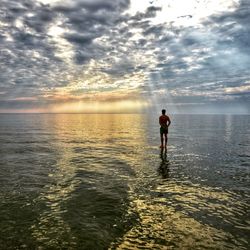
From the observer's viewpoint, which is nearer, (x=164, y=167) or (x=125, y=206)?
(x=125, y=206)

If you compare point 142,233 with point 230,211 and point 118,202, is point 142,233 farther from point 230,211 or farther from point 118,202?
point 230,211

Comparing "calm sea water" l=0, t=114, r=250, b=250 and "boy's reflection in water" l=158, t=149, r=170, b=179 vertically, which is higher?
"calm sea water" l=0, t=114, r=250, b=250

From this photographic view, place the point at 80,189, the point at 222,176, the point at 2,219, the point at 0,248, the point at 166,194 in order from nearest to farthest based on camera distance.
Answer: the point at 0,248 < the point at 2,219 < the point at 166,194 < the point at 80,189 < the point at 222,176

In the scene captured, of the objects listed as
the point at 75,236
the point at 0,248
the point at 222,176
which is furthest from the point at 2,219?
the point at 222,176

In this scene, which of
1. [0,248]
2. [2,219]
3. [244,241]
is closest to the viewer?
[0,248]

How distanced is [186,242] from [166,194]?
15.4ft

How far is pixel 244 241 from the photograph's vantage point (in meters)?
8.54

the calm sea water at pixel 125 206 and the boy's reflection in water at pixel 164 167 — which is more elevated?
the calm sea water at pixel 125 206

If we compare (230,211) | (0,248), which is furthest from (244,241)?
(0,248)

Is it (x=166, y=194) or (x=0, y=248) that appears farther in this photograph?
(x=166, y=194)

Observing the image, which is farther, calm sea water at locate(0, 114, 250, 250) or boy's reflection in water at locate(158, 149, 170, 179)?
boy's reflection in water at locate(158, 149, 170, 179)

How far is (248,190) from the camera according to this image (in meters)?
13.9

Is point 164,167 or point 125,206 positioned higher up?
point 125,206

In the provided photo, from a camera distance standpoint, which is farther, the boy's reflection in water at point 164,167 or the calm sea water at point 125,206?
the boy's reflection in water at point 164,167
